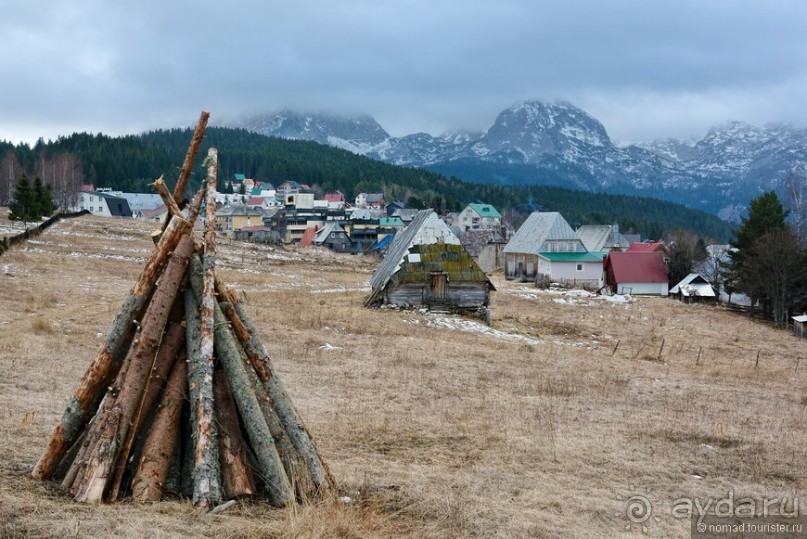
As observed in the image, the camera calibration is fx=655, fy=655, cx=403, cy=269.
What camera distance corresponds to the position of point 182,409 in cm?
815

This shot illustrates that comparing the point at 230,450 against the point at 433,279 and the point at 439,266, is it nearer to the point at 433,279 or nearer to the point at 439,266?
the point at 433,279

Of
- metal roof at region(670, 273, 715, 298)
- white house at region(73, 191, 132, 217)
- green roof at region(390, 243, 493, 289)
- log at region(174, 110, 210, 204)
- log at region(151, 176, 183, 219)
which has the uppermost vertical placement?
white house at region(73, 191, 132, 217)

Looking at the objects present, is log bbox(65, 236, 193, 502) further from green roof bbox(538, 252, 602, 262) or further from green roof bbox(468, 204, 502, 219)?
green roof bbox(468, 204, 502, 219)

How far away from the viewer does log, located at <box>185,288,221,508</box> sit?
7438mm

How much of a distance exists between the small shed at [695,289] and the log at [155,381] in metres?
66.2

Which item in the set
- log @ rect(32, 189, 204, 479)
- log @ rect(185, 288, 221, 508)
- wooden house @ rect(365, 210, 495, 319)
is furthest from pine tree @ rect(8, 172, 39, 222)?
log @ rect(185, 288, 221, 508)

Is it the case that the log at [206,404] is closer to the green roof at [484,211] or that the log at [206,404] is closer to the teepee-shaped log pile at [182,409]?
the teepee-shaped log pile at [182,409]

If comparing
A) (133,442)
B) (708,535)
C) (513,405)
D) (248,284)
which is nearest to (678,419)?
(513,405)

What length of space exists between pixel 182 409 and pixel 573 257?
→ 228 ft

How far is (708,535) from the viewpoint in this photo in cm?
851

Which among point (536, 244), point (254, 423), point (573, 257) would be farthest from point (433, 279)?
point (536, 244)

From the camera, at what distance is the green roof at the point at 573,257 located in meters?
73.3

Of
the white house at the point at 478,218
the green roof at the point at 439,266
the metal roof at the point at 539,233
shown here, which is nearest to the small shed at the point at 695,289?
the metal roof at the point at 539,233

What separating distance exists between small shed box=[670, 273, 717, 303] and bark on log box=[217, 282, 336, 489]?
214ft
